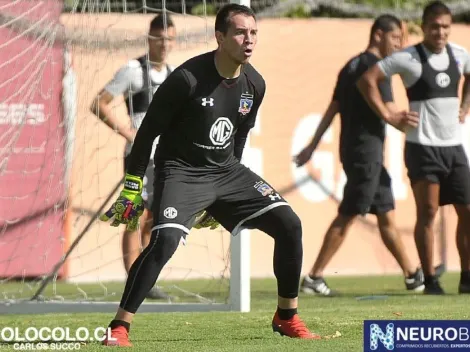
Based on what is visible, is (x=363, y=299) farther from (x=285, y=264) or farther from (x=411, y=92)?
(x=285, y=264)

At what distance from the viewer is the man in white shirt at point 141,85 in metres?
9.51

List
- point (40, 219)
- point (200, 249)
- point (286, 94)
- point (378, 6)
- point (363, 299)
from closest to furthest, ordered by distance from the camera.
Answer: point (363, 299), point (40, 219), point (200, 249), point (286, 94), point (378, 6)

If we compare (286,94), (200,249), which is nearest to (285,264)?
(200,249)

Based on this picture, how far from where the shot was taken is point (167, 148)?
6.66 meters

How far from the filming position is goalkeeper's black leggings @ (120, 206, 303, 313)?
21.0ft

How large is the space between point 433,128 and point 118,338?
14.5 feet

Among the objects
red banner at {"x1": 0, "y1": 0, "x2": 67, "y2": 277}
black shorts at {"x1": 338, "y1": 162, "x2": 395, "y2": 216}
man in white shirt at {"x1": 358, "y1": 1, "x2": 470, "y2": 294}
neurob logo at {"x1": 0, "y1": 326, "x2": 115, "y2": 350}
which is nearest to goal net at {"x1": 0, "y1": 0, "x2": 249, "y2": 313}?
red banner at {"x1": 0, "y1": 0, "x2": 67, "y2": 277}

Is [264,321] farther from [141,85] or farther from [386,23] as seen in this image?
[386,23]

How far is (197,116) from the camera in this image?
6.54 m

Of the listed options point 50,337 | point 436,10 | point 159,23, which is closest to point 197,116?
point 50,337

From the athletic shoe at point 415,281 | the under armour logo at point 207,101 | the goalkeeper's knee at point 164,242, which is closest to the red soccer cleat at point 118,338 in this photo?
the goalkeeper's knee at point 164,242

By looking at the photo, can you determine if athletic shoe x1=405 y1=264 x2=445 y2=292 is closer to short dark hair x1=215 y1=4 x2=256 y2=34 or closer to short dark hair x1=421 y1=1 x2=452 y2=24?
short dark hair x1=421 y1=1 x2=452 y2=24

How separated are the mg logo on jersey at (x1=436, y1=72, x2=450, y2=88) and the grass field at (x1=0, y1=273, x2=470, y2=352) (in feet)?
5.58

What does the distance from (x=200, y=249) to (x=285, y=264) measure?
16.2 feet
